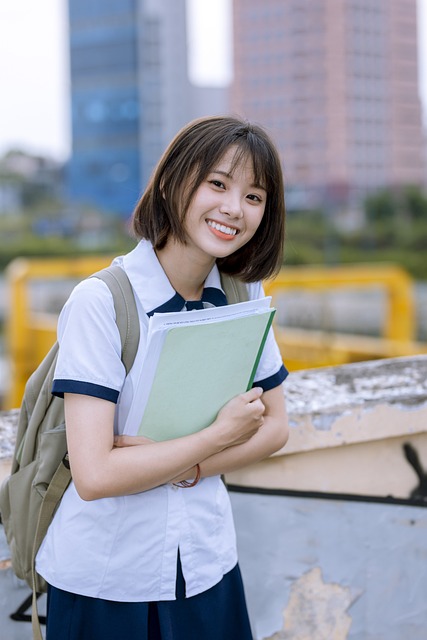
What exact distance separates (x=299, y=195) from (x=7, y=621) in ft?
114

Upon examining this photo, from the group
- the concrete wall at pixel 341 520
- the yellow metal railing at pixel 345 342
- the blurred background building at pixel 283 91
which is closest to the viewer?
the concrete wall at pixel 341 520

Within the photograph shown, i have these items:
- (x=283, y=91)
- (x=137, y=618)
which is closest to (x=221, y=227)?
(x=137, y=618)

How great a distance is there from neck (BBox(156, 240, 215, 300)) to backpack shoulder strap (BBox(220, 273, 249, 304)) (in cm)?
8

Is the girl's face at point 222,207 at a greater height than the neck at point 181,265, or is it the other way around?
the girl's face at point 222,207

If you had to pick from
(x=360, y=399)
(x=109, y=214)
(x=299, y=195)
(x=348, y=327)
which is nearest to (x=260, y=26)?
(x=299, y=195)

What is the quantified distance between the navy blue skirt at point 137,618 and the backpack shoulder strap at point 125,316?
355mm

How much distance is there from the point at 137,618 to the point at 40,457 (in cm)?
28

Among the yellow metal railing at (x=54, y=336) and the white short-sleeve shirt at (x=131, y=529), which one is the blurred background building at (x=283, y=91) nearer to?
the yellow metal railing at (x=54, y=336)

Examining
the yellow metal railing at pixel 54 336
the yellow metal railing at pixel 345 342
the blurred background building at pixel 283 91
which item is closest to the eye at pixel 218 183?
the yellow metal railing at pixel 345 342

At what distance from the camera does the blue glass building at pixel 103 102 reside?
33938 mm

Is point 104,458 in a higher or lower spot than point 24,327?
higher

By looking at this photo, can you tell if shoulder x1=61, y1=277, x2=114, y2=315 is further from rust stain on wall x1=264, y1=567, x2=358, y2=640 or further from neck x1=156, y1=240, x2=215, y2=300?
rust stain on wall x1=264, y1=567, x2=358, y2=640

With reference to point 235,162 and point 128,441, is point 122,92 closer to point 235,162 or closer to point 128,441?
point 235,162

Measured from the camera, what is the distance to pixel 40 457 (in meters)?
1.28
